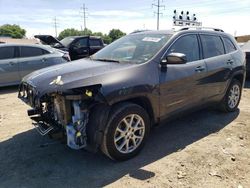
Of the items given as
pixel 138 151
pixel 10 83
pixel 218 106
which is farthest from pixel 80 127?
pixel 10 83

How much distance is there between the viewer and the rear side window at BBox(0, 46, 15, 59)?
28.8 feet

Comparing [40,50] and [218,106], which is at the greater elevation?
[40,50]

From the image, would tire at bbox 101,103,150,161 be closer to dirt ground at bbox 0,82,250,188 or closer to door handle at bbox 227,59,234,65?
dirt ground at bbox 0,82,250,188

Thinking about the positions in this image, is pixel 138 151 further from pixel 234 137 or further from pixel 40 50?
pixel 40 50

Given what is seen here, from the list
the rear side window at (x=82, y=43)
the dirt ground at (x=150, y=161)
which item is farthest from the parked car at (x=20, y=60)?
the rear side window at (x=82, y=43)

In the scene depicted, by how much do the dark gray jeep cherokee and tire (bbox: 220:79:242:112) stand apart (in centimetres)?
65

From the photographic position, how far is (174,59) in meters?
4.07

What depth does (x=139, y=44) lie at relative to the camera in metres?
4.65

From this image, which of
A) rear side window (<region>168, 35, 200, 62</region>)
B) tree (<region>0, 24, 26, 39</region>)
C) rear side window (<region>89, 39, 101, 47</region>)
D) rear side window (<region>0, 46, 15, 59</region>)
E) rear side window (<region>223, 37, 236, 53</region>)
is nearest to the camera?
rear side window (<region>168, 35, 200, 62</region>)

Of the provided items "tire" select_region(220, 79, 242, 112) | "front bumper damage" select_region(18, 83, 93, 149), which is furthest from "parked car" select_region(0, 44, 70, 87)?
"tire" select_region(220, 79, 242, 112)

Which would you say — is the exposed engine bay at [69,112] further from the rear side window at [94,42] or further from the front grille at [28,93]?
the rear side window at [94,42]

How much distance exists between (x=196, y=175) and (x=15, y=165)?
2.36 m

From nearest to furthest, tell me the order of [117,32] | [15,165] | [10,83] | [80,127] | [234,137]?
[80,127] → [15,165] → [234,137] → [10,83] → [117,32]

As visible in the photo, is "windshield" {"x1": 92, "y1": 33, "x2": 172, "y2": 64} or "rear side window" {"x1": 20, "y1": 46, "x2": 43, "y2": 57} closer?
"windshield" {"x1": 92, "y1": 33, "x2": 172, "y2": 64}
